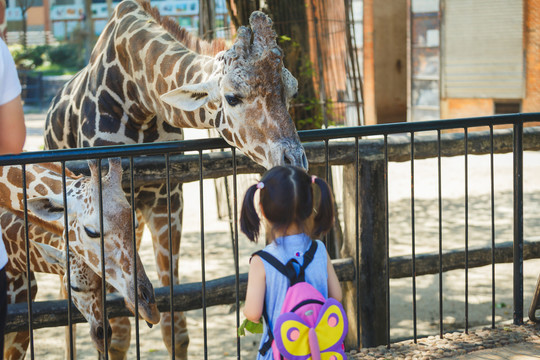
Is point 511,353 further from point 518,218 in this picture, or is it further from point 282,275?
point 282,275

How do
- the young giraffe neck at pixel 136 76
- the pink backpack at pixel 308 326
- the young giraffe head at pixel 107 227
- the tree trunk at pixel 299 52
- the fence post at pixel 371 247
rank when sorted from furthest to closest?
the tree trunk at pixel 299 52, the fence post at pixel 371 247, the young giraffe neck at pixel 136 76, the young giraffe head at pixel 107 227, the pink backpack at pixel 308 326

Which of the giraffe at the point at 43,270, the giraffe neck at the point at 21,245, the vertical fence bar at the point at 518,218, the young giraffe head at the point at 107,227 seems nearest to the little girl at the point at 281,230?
the young giraffe head at the point at 107,227

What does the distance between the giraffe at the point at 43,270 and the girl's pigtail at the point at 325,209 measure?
1458 mm

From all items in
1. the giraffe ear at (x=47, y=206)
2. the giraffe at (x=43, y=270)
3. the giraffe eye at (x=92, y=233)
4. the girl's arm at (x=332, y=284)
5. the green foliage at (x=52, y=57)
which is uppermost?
the green foliage at (x=52, y=57)

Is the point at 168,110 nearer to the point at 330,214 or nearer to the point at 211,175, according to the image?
the point at 211,175

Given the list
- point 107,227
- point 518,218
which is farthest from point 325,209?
point 518,218

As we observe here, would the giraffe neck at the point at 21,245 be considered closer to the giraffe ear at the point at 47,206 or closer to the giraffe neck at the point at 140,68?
the giraffe ear at the point at 47,206

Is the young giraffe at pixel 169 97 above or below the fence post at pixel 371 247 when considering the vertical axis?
above

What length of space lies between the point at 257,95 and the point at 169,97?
1.87 ft

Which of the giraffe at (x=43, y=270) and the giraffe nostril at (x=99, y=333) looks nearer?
the giraffe nostril at (x=99, y=333)

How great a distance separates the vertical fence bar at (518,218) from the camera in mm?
4602

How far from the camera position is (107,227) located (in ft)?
12.1

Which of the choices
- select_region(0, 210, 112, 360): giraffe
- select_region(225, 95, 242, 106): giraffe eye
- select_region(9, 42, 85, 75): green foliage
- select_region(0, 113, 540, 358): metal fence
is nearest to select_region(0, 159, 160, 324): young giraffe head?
select_region(0, 210, 112, 360): giraffe

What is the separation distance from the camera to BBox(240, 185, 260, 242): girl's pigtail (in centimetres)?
283
